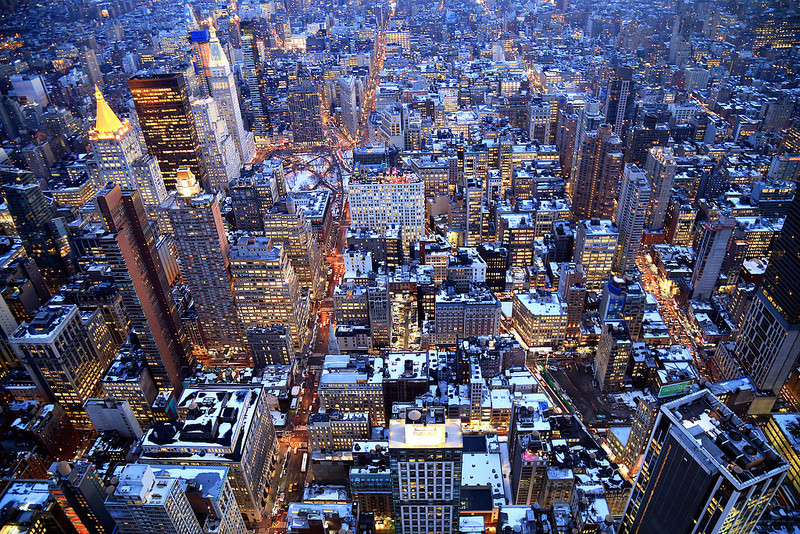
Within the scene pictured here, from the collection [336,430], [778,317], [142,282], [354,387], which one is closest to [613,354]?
[778,317]

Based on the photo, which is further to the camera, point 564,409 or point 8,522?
point 564,409

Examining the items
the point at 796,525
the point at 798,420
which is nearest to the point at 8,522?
the point at 796,525

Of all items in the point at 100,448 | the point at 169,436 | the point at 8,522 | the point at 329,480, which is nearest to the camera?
the point at 8,522

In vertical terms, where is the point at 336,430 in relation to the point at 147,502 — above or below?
below

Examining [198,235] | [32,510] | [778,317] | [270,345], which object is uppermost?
[198,235]

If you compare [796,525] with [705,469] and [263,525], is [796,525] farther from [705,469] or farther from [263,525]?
[263,525]

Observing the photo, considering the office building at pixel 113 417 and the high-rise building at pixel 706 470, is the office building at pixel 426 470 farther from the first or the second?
the office building at pixel 113 417

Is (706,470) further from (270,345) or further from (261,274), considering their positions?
(261,274)

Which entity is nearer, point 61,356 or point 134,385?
point 134,385

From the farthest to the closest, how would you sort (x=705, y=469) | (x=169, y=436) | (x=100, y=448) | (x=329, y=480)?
(x=100, y=448) < (x=329, y=480) < (x=169, y=436) < (x=705, y=469)
